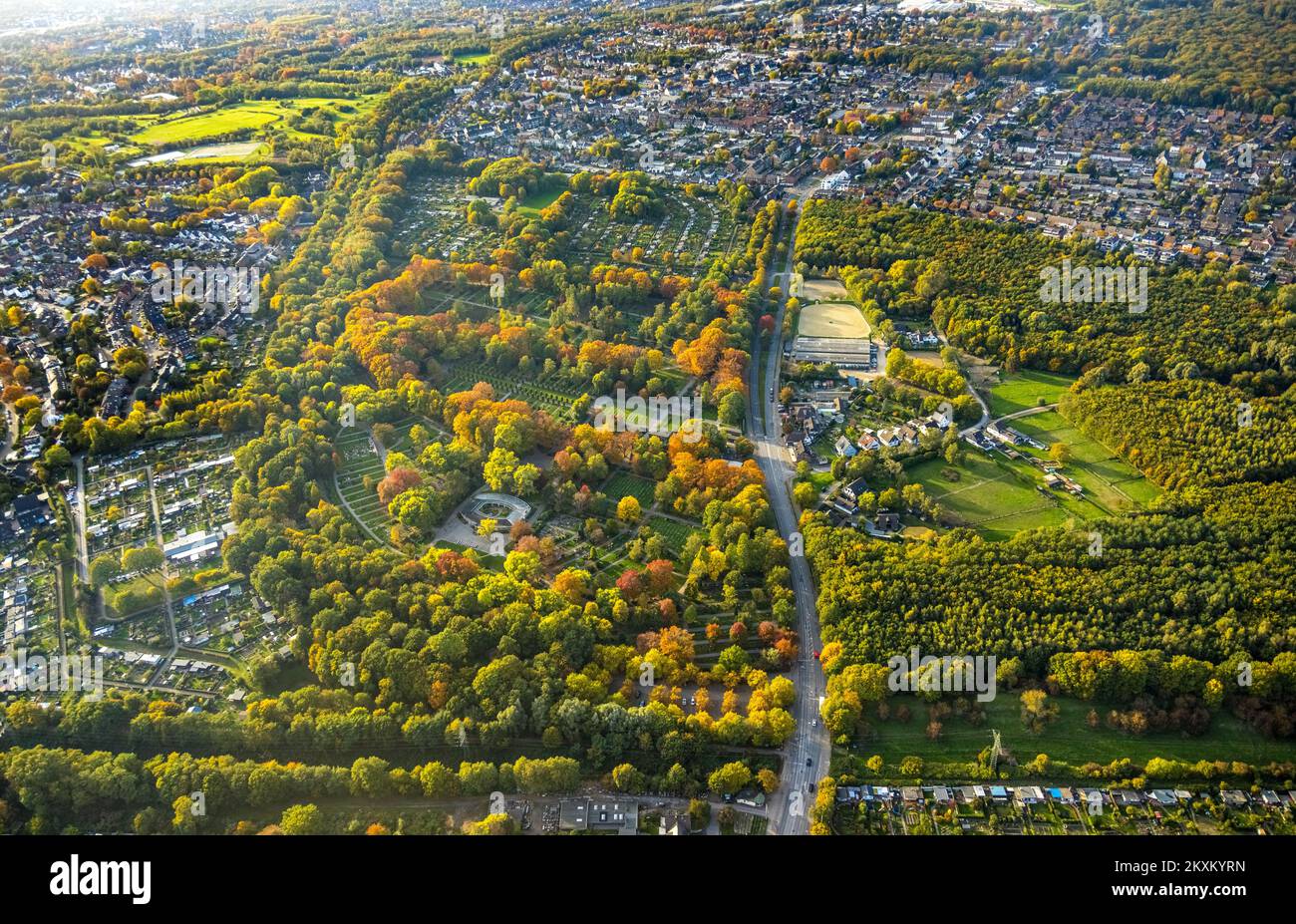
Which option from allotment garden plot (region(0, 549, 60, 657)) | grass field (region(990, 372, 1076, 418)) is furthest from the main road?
allotment garden plot (region(0, 549, 60, 657))

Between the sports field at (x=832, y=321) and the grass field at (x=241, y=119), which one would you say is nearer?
the sports field at (x=832, y=321)

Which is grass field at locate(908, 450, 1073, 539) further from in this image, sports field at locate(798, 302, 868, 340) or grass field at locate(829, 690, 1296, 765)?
sports field at locate(798, 302, 868, 340)

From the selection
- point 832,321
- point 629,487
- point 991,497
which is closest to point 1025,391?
point 991,497

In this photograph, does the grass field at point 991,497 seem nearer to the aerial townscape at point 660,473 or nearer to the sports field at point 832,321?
the aerial townscape at point 660,473

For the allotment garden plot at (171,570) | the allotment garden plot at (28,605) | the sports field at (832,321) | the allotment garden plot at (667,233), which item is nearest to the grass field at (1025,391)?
the sports field at (832,321)

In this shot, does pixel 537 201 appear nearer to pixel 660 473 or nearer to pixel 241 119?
pixel 660 473

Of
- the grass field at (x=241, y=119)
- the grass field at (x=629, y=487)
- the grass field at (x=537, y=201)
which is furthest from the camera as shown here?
the grass field at (x=241, y=119)
